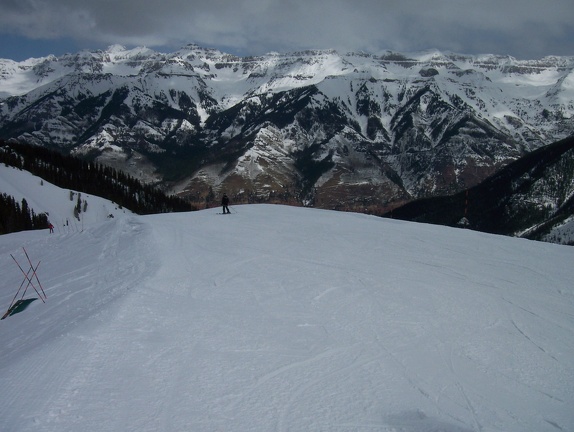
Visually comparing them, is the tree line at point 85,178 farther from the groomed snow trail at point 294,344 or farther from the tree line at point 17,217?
the groomed snow trail at point 294,344

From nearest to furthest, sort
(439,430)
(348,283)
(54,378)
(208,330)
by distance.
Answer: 1. (439,430)
2. (54,378)
3. (208,330)
4. (348,283)

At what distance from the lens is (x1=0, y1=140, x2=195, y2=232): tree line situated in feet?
416

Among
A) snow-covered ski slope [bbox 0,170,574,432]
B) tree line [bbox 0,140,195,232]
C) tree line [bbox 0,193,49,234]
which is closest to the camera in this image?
snow-covered ski slope [bbox 0,170,574,432]

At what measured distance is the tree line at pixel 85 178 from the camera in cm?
12688

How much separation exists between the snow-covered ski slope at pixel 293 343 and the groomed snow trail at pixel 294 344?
1.8 inches

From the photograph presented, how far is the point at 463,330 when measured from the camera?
41.1 feet

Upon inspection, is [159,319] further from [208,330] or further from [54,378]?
[54,378]

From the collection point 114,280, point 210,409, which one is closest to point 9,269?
point 114,280

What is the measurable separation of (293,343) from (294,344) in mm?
61

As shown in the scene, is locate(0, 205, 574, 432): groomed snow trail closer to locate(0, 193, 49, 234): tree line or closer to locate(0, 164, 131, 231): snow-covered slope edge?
locate(0, 193, 49, 234): tree line

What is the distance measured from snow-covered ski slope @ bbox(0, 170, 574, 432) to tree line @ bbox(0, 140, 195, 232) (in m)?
117

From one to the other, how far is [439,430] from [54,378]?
806 cm

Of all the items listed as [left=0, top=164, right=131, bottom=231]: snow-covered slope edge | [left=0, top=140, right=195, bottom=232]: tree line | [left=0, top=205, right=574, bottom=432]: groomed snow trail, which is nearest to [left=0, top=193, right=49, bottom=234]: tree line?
A: [left=0, top=164, right=131, bottom=231]: snow-covered slope edge

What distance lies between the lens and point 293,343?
11.3 metres
